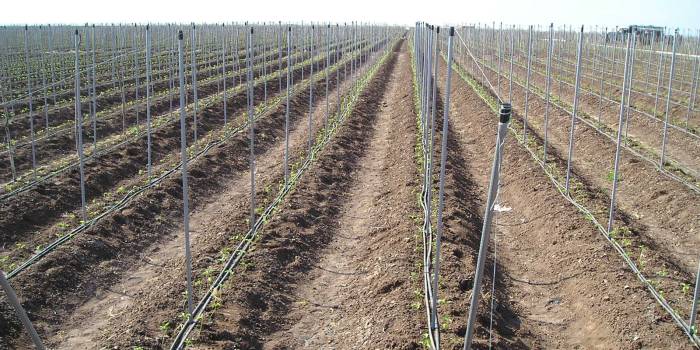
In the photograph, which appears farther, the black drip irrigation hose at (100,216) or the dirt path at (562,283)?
the black drip irrigation hose at (100,216)

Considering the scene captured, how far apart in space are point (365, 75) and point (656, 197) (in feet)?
56.8

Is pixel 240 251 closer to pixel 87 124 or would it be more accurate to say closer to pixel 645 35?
pixel 87 124

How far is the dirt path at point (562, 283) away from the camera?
5137mm

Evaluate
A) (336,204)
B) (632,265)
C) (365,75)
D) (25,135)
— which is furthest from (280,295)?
(365,75)

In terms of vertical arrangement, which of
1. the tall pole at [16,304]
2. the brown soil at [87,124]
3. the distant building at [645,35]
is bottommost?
the brown soil at [87,124]

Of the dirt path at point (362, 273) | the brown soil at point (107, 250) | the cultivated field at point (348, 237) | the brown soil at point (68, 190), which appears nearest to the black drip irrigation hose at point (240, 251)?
the cultivated field at point (348, 237)

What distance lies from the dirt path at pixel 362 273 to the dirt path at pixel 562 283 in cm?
94

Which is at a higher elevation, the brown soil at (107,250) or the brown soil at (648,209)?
the brown soil at (648,209)

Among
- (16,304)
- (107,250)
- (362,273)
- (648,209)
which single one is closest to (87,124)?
(107,250)

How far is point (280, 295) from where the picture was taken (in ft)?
19.2

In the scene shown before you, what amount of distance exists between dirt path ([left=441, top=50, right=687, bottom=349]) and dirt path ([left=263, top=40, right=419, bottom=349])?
3.07ft

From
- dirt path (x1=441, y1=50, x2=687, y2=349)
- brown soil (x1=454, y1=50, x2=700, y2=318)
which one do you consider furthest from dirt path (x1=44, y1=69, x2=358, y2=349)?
brown soil (x1=454, y1=50, x2=700, y2=318)

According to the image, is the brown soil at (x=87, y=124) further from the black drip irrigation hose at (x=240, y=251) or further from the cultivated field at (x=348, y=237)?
the black drip irrigation hose at (x=240, y=251)

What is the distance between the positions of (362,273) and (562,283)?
2.07 meters
